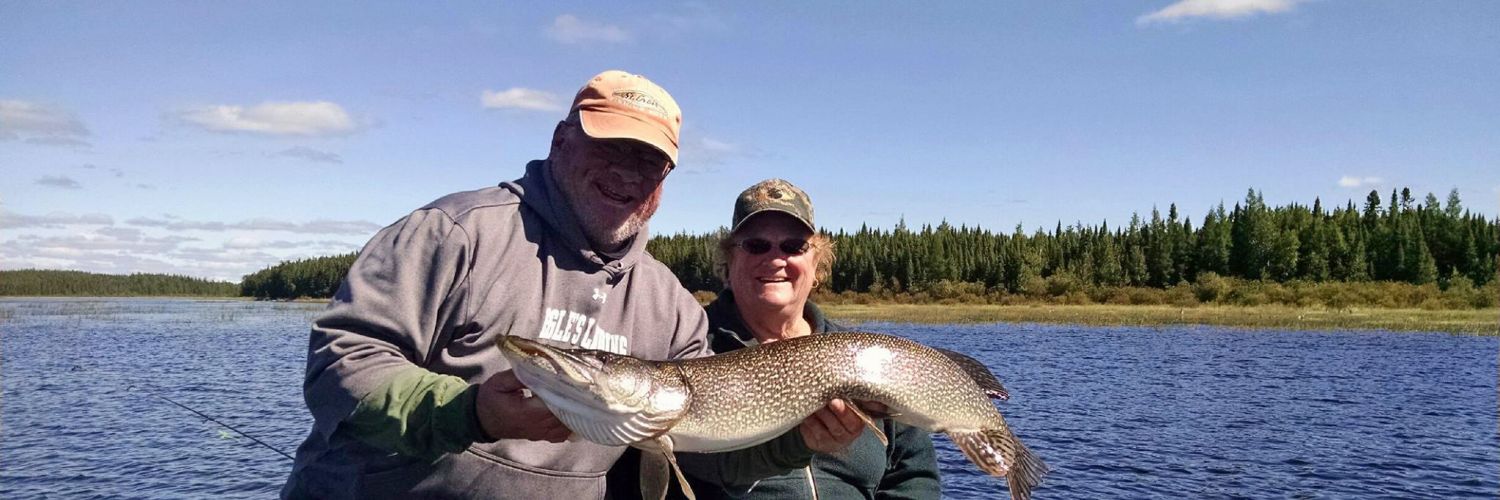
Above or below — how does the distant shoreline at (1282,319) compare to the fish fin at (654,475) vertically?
below

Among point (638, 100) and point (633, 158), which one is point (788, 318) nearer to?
point (633, 158)

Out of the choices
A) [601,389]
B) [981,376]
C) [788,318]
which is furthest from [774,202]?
[601,389]

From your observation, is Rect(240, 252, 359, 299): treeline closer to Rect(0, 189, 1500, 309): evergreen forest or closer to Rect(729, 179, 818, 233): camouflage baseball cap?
Rect(0, 189, 1500, 309): evergreen forest

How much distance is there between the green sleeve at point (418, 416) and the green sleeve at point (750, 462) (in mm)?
1286

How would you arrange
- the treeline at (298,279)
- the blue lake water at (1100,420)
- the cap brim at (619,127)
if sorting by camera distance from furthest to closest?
the treeline at (298,279)
the blue lake water at (1100,420)
the cap brim at (619,127)

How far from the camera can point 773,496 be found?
4117 millimetres

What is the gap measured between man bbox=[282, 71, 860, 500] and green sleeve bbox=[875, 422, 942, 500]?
1126 mm

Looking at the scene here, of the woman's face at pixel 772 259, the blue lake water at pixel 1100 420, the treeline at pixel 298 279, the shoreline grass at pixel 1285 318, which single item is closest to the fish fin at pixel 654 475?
the woman's face at pixel 772 259

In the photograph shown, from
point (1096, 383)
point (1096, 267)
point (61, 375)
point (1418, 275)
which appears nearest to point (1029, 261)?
point (1096, 267)

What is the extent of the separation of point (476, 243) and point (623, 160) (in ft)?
1.78

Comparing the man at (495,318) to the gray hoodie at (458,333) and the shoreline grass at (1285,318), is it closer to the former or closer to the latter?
the gray hoodie at (458,333)

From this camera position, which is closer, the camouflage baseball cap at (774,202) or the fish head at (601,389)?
the fish head at (601,389)

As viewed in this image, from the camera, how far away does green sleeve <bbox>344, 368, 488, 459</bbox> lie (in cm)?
254

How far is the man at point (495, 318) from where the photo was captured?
259 cm
